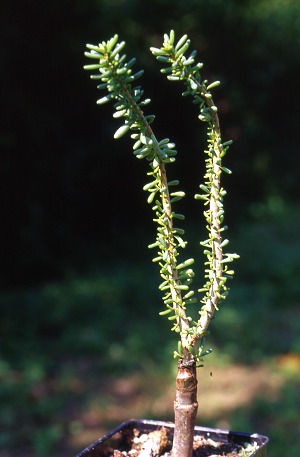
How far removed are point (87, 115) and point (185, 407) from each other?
5.45 m

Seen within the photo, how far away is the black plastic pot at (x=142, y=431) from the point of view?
3.87ft

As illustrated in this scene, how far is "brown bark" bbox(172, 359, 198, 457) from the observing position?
1.09 meters

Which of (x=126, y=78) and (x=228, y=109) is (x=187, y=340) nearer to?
(x=126, y=78)

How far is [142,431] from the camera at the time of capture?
1.29m

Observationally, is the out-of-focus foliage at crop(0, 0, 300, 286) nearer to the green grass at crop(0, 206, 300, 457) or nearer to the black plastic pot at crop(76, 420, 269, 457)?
the green grass at crop(0, 206, 300, 457)

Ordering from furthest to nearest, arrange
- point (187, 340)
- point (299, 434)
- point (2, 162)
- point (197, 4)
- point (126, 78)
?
point (197, 4)
point (2, 162)
point (299, 434)
point (187, 340)
point (126, 78)

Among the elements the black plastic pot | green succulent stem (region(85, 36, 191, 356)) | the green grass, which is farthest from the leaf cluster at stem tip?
the green grass

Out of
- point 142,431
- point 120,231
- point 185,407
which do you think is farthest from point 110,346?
point 185,407

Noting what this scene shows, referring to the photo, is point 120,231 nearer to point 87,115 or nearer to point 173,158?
point 87,115

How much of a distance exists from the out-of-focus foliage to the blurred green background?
0.01m

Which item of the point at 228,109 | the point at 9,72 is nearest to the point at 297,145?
the point at 228,109

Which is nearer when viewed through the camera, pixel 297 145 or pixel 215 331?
pixel 215 331

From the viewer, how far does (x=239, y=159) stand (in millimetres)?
8062

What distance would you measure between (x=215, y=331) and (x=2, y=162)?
2265 mm
